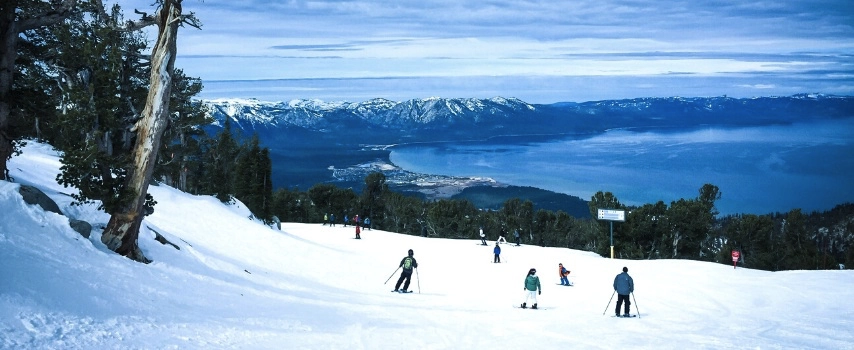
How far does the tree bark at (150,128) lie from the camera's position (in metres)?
15.6

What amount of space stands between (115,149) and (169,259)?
3462mm

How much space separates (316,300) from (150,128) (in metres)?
6.21

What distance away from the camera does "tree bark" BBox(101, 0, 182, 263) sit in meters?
15.6

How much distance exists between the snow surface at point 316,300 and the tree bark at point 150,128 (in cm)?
57

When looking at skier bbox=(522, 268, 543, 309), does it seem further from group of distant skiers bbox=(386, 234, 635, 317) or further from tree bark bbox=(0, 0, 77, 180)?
tree bark bbox=(0, 0, 77, 180)

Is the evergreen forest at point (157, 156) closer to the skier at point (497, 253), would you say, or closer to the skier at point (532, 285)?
the skier at point (532, 285)

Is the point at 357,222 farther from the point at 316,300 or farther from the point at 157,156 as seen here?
the point at 316,300

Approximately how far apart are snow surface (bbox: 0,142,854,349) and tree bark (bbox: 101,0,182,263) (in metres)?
0.57

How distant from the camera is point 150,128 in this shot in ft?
51.2

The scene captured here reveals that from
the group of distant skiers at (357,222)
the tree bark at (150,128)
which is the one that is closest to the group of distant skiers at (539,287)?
the tree bark at (150,128)

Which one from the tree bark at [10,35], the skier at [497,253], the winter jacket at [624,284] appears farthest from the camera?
the skier at [497,253]

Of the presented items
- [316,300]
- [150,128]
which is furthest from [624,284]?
[150,128]

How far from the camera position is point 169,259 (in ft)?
57.6

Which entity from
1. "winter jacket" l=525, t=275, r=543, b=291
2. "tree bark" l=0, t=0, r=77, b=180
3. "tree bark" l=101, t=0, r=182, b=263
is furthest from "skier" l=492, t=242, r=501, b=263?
"tree bark" l=0, t=0, r=77, b=180
